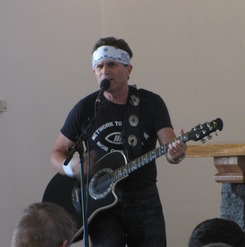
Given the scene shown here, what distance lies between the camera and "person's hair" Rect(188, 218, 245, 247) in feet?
4.82

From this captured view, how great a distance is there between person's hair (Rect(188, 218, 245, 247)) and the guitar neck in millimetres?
1034

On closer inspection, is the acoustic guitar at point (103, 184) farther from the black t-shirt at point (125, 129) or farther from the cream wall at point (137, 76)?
the cream wall at point (137, 76)

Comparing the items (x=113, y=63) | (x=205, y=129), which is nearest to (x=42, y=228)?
(x=205, y=129)

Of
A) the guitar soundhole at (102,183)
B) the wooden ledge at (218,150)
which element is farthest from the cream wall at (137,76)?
the wooden ledge at (218,150)

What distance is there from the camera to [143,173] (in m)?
2.82

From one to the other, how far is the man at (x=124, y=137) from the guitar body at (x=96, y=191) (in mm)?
38

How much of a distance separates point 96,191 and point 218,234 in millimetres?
1427

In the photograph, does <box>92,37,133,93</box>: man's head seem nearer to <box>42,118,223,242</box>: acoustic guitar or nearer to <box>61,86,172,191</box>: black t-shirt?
<box>61,86,172,191</box>: black t-shirt

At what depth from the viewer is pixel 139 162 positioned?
106 inches

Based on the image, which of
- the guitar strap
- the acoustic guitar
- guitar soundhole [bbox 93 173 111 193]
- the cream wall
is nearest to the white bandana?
the guitar strap

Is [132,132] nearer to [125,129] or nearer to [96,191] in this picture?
[125,129]

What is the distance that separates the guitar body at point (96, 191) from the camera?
2764 mm

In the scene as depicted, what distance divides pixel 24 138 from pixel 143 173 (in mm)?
1719

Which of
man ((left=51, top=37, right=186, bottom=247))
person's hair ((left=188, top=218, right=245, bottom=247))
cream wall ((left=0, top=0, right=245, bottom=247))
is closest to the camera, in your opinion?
person's hair ((left=188, top=218, right=245, bottom=247))
